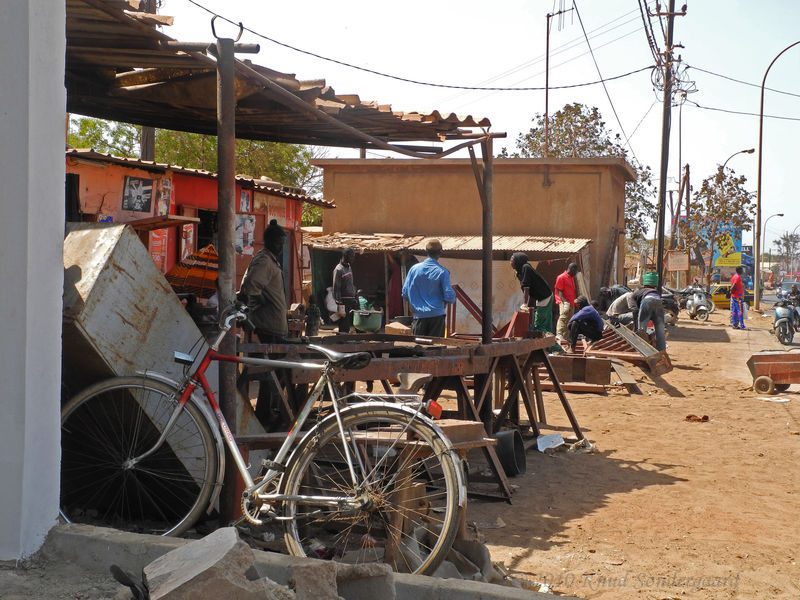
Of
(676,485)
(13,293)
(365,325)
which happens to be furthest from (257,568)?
(365,325)

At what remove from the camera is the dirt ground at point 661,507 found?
4422 mm

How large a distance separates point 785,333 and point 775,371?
8157 mm

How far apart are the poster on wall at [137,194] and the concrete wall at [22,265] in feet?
32.9

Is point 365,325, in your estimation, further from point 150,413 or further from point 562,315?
point 150,413

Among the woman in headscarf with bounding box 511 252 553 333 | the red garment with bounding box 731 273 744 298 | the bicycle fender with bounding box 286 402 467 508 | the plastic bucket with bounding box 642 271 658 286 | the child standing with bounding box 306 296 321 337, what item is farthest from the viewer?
the red garment with bounding box 731 273 744 298

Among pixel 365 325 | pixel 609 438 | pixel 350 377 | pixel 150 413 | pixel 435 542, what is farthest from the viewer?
pixel 365 325

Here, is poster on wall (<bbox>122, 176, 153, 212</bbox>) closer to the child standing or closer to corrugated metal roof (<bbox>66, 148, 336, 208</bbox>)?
corrugated metal roof (<bbox>66, 148, 336, 208</bbox>)

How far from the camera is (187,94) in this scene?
19.8ft

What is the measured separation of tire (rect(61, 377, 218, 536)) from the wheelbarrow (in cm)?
988

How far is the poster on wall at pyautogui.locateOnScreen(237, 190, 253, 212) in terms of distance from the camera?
16.6m

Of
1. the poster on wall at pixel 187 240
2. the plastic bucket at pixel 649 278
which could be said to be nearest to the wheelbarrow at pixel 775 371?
the plastic bucket at pixel 649 278

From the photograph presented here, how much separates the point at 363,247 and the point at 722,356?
8840 millimetres

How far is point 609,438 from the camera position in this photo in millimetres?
8547

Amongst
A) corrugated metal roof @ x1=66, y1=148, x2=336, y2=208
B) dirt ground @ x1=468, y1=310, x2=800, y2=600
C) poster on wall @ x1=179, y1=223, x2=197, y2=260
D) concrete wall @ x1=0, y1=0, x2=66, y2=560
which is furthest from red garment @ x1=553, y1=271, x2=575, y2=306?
concrete wall @ x1=0, y1=0, x2=66, y2=560
